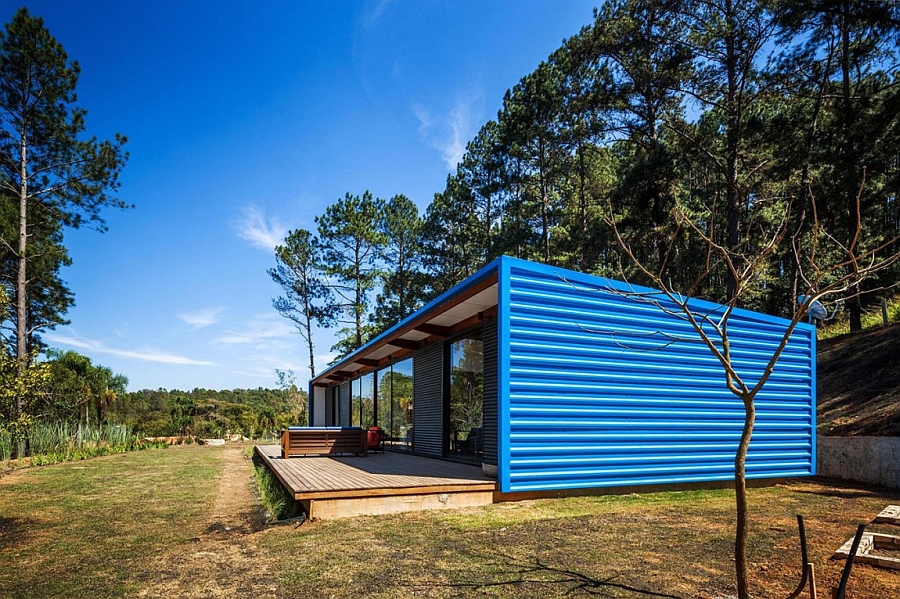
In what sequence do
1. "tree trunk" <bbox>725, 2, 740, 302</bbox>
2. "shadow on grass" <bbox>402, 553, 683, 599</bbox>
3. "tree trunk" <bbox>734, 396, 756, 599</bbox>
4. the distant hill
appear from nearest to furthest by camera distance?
1. "tree trunk" <bbox>734, 396, 756, 599</bbox>
2. "shadow on grass" <bbox>402, 553, 683, 599</bbox>
3. the distant hill
4. "tree trunk" <bbox>725, 2, 740, 302</bbox>

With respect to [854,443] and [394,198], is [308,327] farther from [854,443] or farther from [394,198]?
[854,443]

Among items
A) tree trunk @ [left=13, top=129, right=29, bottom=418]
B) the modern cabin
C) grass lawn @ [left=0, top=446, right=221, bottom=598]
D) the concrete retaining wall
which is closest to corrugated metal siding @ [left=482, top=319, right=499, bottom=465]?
the modern cabin

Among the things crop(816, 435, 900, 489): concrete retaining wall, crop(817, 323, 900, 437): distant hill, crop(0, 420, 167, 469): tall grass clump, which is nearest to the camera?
crop(816, 435, 900, 489): concrete retaining wall

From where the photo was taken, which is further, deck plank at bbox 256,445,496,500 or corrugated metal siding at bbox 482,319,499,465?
corrugated metal siding at bbox 482,319,499,465

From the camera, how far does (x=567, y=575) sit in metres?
3.36

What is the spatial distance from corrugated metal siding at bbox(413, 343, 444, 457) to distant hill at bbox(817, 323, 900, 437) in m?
7.14

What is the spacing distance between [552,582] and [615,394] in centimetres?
387

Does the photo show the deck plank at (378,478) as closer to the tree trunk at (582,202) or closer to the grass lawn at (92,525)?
the grass lawn at (92,525)

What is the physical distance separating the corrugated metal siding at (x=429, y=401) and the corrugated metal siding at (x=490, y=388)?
4.67 feet

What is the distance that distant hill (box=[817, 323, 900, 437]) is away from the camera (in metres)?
9.77

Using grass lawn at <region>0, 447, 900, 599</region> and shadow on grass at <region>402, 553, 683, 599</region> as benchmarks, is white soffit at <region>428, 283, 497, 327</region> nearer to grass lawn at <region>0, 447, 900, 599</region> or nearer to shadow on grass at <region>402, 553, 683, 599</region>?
grass lawn at <region>0, 447, 900, 599</region>

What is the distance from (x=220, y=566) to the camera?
3809 mm

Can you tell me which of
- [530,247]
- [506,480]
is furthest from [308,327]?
[506,480]

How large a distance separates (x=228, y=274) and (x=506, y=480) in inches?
700
